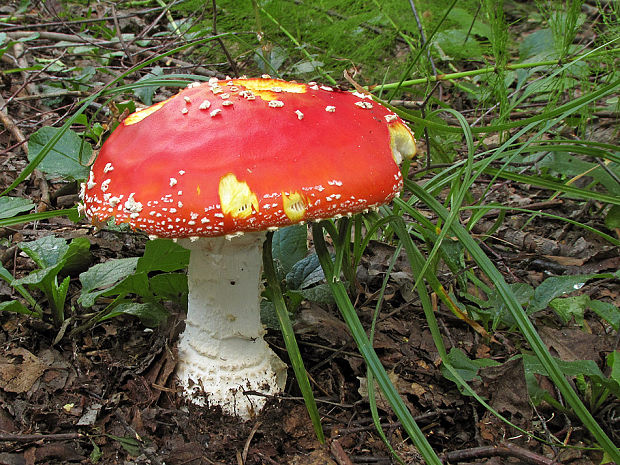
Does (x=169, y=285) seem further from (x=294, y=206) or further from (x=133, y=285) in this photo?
(x=294, y=206)

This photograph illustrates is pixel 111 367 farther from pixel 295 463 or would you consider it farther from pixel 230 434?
pixel 295 463

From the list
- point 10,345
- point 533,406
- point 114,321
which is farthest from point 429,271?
point 10,345

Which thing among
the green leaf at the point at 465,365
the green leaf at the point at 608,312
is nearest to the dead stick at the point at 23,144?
Answer: the green leaf at the point at 465,365

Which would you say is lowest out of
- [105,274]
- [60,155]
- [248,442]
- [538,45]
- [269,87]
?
[248,442]

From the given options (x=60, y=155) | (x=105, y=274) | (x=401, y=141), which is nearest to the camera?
(x=401, y=141)

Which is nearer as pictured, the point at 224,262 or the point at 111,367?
the point at 224,262

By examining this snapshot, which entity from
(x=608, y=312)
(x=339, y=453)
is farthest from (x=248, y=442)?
(x=608, y=312)
